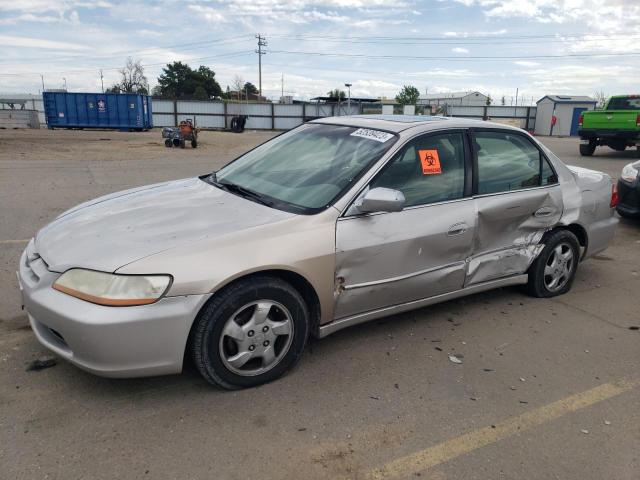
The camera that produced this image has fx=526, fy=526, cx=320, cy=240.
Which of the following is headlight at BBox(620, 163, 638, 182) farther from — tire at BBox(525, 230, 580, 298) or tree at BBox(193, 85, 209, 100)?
tree at BBox(193, 85, 209, 100)

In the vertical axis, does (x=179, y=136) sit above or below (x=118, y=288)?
below

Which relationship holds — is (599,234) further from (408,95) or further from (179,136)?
(408,95)

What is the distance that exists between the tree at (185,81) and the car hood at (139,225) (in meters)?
A: 85.0

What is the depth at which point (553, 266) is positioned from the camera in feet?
14.7

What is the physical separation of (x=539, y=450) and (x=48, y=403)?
254cm

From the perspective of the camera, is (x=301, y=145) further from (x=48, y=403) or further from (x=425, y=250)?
(x=48, y=403)

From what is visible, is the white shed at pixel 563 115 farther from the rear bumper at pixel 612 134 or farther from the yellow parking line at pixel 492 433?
the yellow parking line at pixel 492 433

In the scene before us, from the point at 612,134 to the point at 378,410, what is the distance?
16.7m

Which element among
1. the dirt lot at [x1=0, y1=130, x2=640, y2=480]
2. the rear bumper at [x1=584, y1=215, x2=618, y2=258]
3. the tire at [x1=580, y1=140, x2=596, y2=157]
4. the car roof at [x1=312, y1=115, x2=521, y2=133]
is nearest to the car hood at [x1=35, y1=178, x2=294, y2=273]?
the dirt lot at [x1=0, y1=130, x2=640, y2=480]

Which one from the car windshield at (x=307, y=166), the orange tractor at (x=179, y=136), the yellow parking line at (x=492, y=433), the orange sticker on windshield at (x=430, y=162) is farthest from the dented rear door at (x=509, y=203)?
the orange tractor at (x=179, y=136)

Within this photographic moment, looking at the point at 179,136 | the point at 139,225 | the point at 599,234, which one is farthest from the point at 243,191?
the point at 179,136

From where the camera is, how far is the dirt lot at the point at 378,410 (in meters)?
2.43

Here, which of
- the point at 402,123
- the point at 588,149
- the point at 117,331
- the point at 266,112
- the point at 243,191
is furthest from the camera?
the point at 266,112

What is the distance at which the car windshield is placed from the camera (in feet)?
10.9
